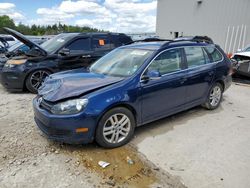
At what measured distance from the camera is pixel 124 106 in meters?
3.65

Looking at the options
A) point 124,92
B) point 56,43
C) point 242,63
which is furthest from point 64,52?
point 242,63

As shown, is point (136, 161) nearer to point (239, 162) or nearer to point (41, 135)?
point (239, 162)

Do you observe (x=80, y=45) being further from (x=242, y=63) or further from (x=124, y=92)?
(x=242, y=63)

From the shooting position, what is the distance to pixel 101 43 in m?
7.62

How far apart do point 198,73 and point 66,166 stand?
3.05 m

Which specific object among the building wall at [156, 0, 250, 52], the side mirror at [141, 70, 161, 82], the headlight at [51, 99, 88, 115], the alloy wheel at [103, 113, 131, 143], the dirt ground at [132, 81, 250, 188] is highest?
the building wall at [156, 0, 250, 52]

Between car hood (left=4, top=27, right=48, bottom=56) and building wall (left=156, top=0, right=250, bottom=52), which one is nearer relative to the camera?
car hood (left=4, top=27, right=48, bottom=56)

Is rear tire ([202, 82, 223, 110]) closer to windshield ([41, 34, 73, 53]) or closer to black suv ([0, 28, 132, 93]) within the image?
black suv ([0, 28, 132, 93])

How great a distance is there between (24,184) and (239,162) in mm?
2803

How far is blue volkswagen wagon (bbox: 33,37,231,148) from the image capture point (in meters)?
3.29

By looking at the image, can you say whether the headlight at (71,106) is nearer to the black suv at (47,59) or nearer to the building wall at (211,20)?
the black suv at (47,59)

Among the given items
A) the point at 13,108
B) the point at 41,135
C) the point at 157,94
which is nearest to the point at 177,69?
the point at 157,94

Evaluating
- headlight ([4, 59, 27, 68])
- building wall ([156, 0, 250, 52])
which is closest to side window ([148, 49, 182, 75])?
headlight ([4, 59, 27, 68])

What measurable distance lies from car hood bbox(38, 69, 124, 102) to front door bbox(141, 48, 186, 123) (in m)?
0.59
